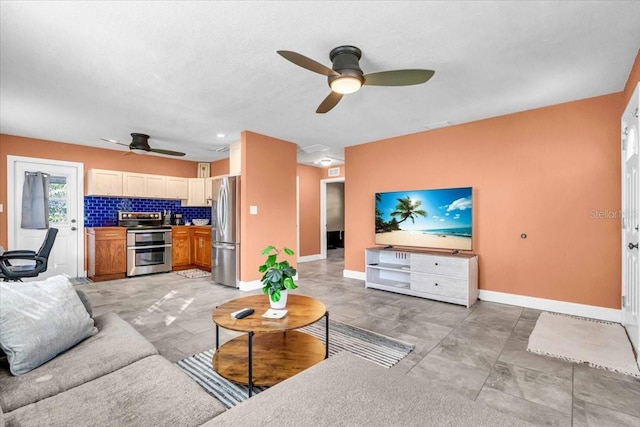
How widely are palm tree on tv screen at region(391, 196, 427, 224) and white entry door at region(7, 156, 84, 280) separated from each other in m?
5.90

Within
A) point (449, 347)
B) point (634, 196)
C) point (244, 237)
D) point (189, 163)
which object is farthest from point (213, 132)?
point (634, 196)

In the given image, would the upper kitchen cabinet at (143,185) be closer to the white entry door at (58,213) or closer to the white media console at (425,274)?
the white entry door at (58,213)

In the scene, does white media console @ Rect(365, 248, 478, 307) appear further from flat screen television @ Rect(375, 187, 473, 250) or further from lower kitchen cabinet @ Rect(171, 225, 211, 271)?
lower kitchen cabinet @ Rect(171, 225, 211, 271)

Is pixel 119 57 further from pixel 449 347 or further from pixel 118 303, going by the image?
pixel 449 347

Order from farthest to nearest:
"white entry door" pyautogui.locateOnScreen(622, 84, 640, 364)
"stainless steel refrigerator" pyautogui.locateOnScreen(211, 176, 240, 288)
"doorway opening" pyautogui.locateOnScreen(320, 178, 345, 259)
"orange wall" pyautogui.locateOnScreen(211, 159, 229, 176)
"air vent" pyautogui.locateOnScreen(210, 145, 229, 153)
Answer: "doorway opening" pyautogui.locateOnScreen(320, 178, 345, 259) → "orange wall" pyautogui.locateOnScreen(211, 159, 229, 176) → "air vent" pyautogui.locateOnScreen(210, 145, 229, 153) → "stainless steel refrigerator" pyautogui.locateOnScreen(211, 176, 240, 288) → "white entry door" pyautogui.locateOnScreen(622, 84, 640, 364)

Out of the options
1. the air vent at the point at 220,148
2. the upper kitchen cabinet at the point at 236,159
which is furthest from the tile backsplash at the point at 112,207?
the upper kitchen cabinet at the point at 236,159

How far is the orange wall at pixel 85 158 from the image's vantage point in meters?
4.95

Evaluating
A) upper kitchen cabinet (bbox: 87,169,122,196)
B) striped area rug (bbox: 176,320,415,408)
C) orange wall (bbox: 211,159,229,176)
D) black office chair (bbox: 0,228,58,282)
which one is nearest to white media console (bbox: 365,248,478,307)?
striped area rug (bbox: 176,320,415,408)

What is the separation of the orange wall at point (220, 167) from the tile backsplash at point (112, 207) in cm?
112

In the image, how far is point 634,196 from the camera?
269 centimetres

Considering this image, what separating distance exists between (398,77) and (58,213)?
6.40 metres

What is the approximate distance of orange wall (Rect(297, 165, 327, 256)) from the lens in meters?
7.61

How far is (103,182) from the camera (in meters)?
5.66

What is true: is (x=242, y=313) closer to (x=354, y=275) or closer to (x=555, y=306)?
(x=354, y=275)
